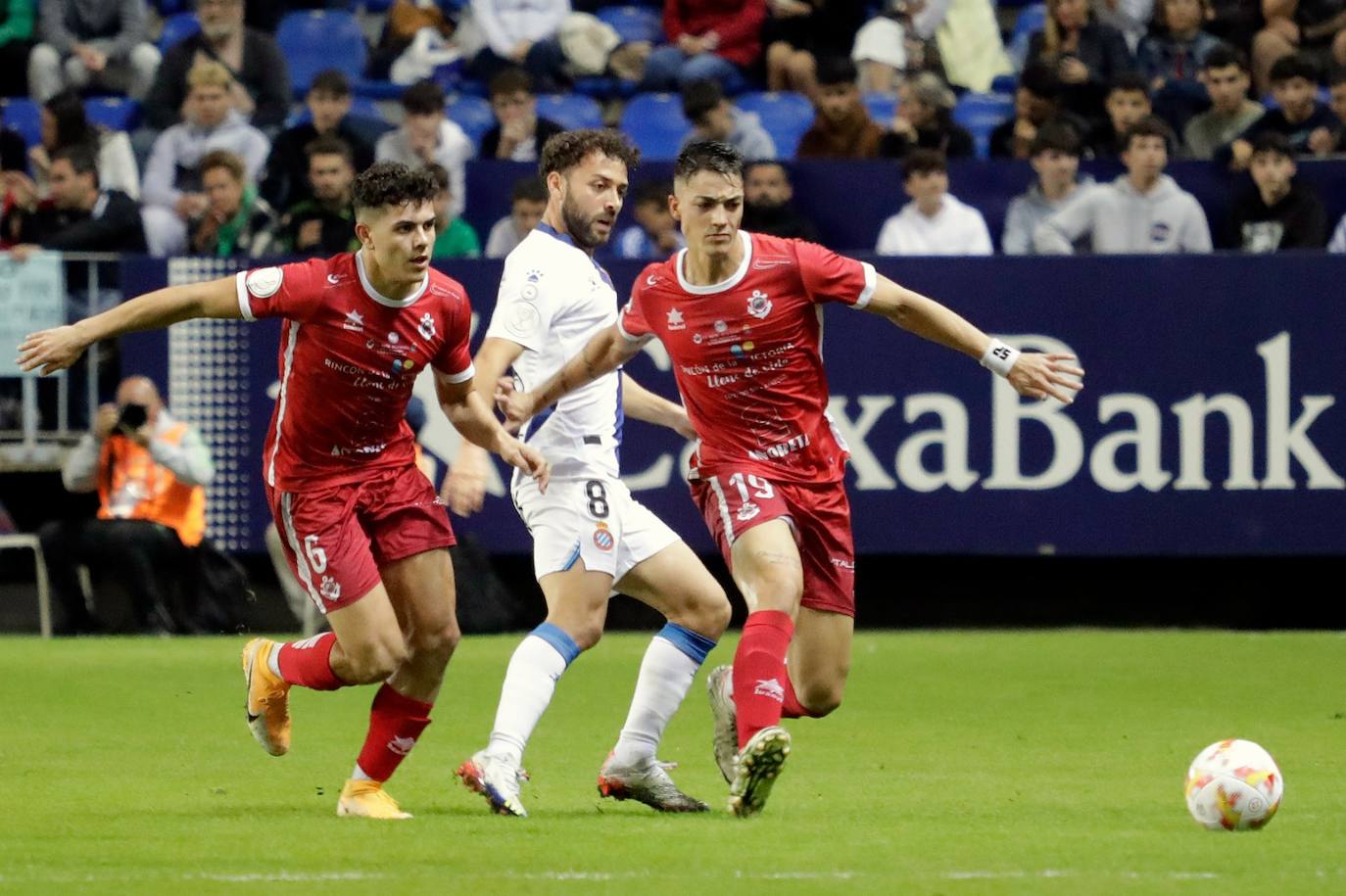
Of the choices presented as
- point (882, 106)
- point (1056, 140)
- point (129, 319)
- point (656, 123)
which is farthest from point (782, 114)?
point (129, 319)

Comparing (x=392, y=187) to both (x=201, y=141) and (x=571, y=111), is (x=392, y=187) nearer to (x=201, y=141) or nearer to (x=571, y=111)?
(x=201, y=141)

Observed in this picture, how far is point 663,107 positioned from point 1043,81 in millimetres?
2966

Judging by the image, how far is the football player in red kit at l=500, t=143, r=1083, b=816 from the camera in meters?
7.61

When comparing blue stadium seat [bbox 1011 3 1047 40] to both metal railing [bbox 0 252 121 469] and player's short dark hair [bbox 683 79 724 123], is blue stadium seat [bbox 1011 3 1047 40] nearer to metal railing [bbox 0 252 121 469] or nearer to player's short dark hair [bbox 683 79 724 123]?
player's short dark hair [bbox 683 79 724 123]

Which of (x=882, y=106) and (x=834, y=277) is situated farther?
(x=882, y=106)

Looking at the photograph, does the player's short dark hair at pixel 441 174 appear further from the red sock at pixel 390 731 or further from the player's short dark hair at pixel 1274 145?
the red sock at pixel 390 731

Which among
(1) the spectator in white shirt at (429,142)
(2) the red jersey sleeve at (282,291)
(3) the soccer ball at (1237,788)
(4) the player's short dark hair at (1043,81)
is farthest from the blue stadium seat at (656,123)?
(3) the soccer ball at (1237,788)

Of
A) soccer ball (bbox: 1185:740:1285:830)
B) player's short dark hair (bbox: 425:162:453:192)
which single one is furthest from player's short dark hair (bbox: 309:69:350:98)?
soccer ball (bbox: 1185:740:1285:830)

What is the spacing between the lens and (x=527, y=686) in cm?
758

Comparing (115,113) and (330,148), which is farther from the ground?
(330,148)

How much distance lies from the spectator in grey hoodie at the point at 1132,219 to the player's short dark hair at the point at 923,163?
741 mm

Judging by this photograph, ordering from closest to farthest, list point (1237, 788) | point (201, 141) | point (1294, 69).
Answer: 1. point (1237, 788)
2. point (1294, 69)
3. point (201, 141)

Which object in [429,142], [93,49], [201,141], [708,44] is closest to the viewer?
[429,142]

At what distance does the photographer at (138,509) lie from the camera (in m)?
13.9
